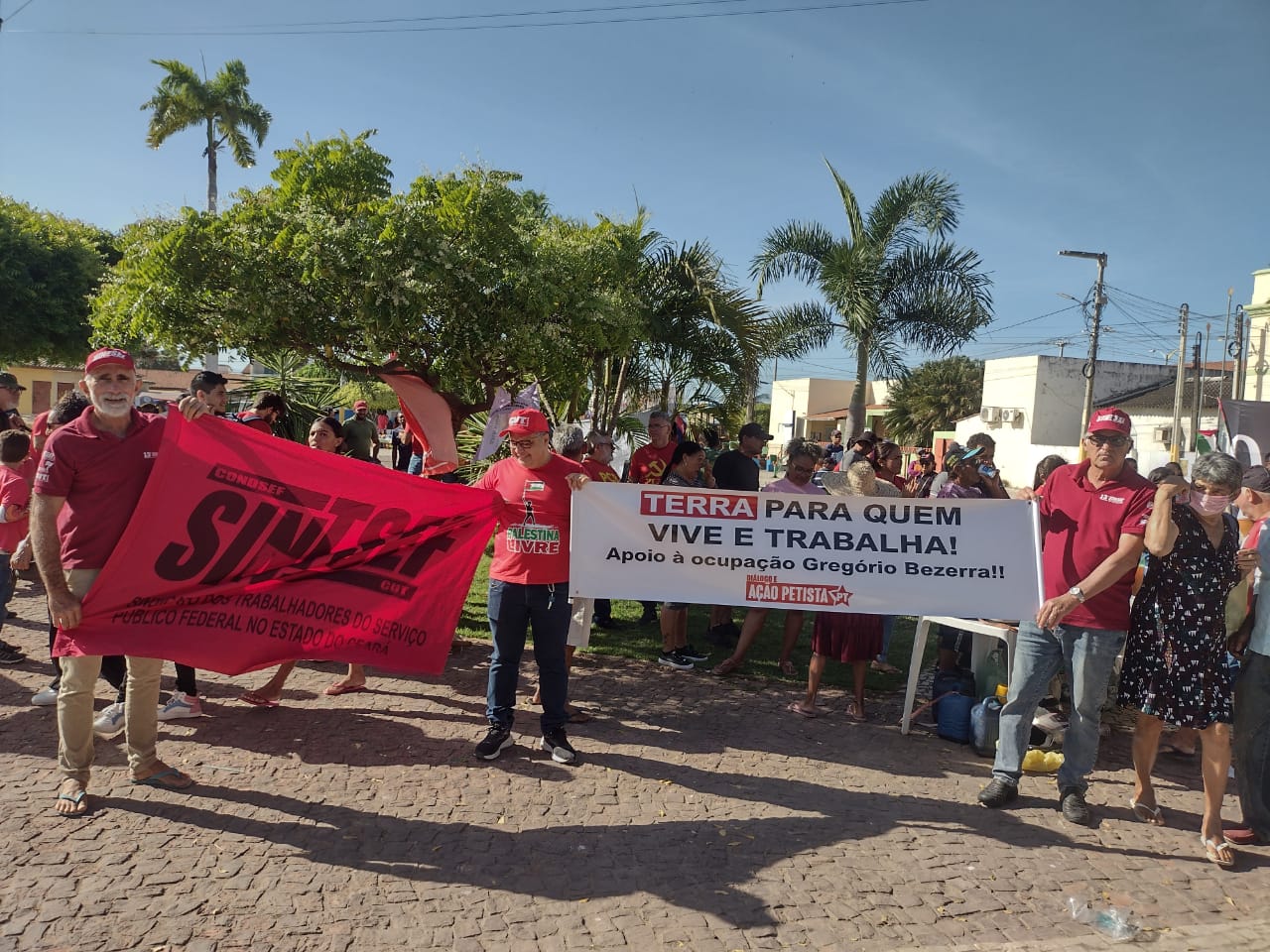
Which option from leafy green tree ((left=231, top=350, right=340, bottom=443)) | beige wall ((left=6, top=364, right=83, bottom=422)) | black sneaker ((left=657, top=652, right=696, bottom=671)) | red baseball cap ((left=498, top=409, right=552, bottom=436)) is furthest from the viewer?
beige wall ((left=6, top=364, right=83, bottom=422))

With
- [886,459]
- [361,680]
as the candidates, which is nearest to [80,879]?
[361,680]

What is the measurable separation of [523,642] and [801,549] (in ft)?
6.16

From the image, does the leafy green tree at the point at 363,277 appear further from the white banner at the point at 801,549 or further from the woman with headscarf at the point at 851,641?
the woman with headscarf at the point at 851,641

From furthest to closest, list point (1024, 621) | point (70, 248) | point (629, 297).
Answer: point (70, 248), point (629, 297), point (1024, 621)

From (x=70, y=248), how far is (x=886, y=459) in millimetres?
22859

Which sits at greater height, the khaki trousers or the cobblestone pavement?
the khaki trousers

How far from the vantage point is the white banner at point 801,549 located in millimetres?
5477

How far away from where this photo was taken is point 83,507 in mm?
4207

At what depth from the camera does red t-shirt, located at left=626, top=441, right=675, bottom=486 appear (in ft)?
27.5

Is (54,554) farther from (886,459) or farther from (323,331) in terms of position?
(886,459)

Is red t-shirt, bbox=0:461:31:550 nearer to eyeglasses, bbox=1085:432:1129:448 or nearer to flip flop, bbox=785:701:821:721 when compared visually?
flip flop, bbox=785:701:821:721

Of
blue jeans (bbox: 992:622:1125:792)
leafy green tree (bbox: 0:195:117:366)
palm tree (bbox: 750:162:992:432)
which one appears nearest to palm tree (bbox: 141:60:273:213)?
leafy green tree (bbox: 0:195:117:366)

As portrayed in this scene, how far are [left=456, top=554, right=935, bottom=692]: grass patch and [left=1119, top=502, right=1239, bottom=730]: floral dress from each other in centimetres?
273

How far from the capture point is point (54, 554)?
405 centimetres
